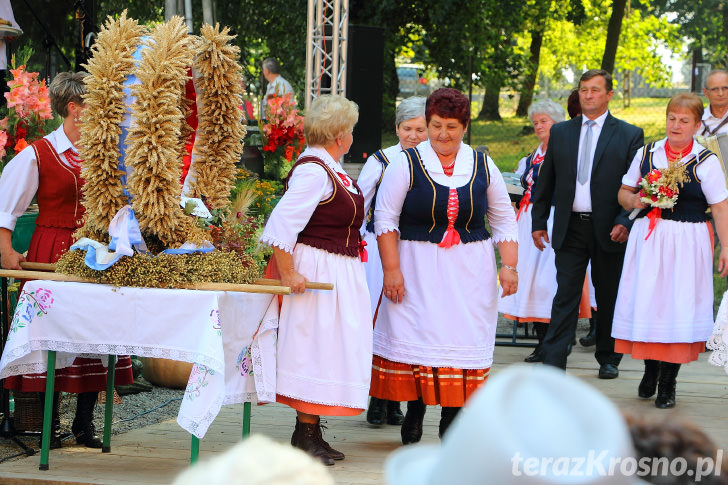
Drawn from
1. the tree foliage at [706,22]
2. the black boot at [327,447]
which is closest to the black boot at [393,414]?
the black boot at [327,447]

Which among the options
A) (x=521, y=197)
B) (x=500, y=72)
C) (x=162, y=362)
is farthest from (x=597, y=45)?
(x=162, y=362)

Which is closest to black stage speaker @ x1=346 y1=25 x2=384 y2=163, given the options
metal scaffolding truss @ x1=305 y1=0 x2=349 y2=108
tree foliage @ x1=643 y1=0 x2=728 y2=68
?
metal scaffolding truss @ x1=305 y1=0 x2=349 y2=108

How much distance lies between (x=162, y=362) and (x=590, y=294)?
3.48 m

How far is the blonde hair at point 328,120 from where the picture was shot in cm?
464

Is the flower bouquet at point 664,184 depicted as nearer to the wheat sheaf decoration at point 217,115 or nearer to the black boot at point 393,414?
the black boot at point 393,414

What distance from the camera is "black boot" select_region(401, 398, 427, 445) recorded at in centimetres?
515

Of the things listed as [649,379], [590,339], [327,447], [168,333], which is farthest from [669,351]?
[168,333]

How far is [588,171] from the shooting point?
6387 millimetres

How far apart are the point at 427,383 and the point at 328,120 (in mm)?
1355

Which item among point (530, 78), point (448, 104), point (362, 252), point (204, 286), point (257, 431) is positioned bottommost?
point (257, 431)

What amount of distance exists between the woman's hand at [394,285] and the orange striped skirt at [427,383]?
1.08ft

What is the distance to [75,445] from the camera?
5027mm

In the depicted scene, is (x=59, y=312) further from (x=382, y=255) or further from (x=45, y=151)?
(x=382, y=255)

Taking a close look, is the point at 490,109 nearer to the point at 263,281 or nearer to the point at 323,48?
the point at 323,48
